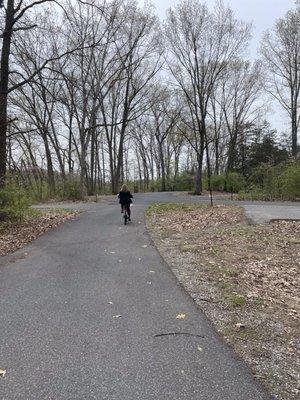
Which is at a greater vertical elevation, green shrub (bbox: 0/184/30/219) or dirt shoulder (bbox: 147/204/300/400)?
green shrub (bbox: 0/184/30/219)

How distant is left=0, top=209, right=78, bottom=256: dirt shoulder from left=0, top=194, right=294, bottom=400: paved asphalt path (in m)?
2.67

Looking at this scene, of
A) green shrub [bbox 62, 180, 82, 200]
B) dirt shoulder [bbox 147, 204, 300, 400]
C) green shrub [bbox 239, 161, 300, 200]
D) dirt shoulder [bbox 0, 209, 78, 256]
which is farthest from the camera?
green shrub [bbox 62, 180, 82, 200]

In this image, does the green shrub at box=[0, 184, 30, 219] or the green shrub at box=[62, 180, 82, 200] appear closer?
the green shrub at box=[0, 184, 30, 219]

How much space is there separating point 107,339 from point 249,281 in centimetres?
355

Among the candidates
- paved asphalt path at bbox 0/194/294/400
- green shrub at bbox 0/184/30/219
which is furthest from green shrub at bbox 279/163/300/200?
paved asphalt path at bbox 0/194/294/400

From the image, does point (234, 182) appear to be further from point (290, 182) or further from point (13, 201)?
point (13, 201)

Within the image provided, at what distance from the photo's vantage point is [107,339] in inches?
193

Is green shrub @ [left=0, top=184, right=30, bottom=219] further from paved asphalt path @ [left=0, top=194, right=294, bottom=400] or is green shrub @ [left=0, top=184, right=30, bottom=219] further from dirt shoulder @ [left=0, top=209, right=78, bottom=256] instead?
paved asphalt path @ [left=0, top=194, right=294, bottom=400]

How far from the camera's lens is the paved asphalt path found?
3.79 metres

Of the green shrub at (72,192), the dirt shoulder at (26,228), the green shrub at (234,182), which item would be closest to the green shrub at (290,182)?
the green shrub at (234,182)

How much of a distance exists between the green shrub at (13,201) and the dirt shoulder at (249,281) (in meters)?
4.50

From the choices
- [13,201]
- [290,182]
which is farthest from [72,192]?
[13,201]

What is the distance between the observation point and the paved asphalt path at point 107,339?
379cm

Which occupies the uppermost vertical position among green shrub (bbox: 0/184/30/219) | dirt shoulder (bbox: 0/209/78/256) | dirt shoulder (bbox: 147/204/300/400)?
green shrub (bbox: 0/184/30/219)
